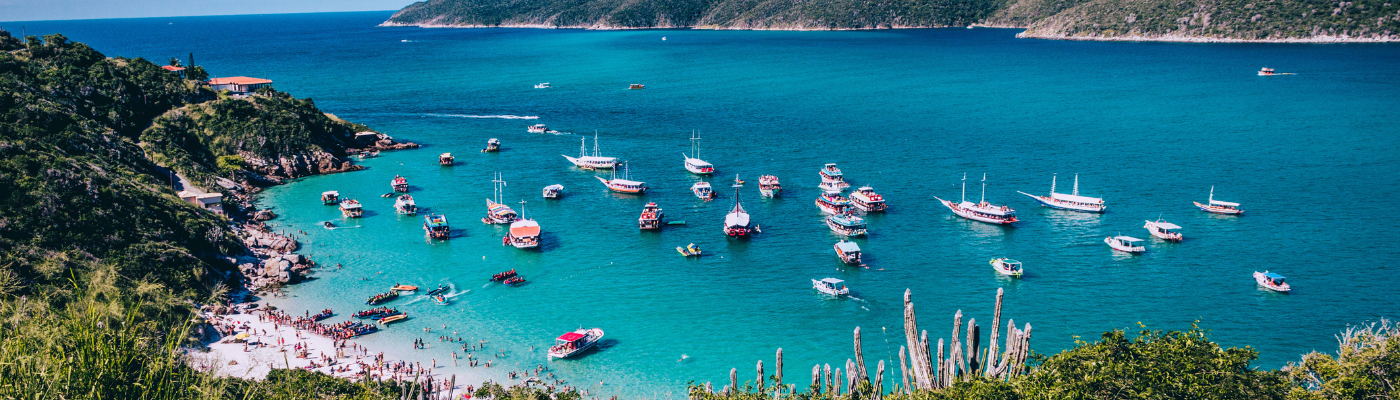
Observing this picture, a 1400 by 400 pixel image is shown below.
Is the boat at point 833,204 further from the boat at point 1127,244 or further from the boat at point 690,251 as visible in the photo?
the boat at point 1127,244

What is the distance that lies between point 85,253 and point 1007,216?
77.5 m

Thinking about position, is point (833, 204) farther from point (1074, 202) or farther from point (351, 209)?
point (351, 209)

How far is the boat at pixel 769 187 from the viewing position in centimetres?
9588

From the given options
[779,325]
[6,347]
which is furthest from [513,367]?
[6,347]

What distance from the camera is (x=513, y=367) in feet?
186

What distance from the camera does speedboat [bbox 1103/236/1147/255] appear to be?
76.7 metres

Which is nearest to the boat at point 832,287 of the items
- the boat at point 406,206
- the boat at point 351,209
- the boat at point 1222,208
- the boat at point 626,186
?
the boat at point 626,186

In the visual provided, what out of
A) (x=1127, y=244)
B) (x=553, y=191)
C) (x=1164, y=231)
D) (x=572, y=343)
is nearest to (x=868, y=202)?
(x=1127, y=244)

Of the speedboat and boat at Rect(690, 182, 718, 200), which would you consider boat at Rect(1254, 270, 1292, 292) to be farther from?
boat at Rect(690, 182, 718, 200)

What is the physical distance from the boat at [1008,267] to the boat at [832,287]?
1367cm

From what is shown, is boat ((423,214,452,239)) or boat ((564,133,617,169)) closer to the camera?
boat ((423,214,452,239))

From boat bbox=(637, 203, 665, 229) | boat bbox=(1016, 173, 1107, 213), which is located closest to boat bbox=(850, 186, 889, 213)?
boat bbox=(1016, 173, 1107, 213)

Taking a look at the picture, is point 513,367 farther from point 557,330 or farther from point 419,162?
point 419,162

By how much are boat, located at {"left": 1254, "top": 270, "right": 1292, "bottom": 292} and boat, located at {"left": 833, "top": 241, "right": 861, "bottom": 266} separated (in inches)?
1221
